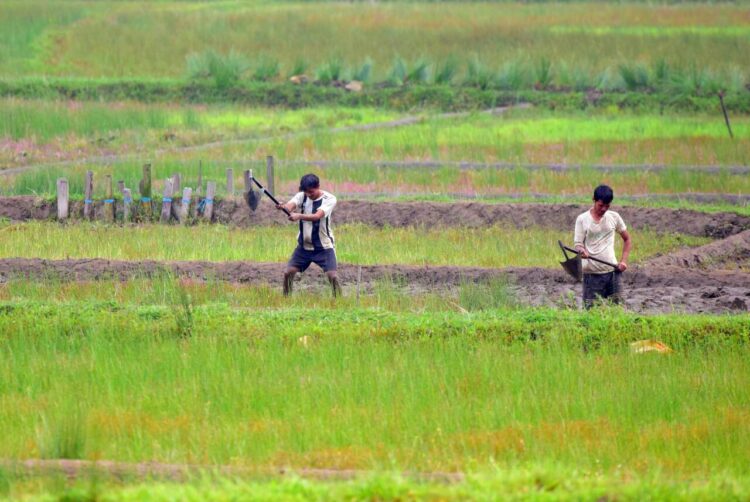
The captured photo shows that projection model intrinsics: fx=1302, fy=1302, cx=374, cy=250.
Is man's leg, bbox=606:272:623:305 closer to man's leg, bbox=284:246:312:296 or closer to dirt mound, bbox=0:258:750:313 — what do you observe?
dirt mound, bbox=0:258:750:313

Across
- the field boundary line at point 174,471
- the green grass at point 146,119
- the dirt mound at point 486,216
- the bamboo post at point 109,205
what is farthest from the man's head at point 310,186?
the green grass at point 146,119

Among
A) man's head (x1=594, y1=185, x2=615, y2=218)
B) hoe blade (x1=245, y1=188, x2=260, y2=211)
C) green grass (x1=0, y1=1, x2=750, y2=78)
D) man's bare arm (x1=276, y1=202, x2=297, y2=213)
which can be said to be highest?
green grass (x1=0, y1=1, x2=750, y2=78)

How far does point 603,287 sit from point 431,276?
9.58 feet

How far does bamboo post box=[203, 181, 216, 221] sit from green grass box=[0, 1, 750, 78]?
1631 cm

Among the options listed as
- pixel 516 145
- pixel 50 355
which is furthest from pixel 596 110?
pixel 50 355

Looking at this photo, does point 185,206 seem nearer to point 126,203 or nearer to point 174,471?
point 126,203

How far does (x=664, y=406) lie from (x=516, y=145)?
16.1m

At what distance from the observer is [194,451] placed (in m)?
7.29

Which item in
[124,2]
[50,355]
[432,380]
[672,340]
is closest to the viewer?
[432,380]

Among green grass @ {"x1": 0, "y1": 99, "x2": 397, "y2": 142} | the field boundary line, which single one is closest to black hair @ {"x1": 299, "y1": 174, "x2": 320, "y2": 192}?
the field boundary line

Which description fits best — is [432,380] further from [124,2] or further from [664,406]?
[124,2]

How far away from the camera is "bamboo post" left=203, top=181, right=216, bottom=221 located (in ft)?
58.9

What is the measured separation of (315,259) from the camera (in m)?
12.4

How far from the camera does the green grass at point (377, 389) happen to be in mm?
7309
